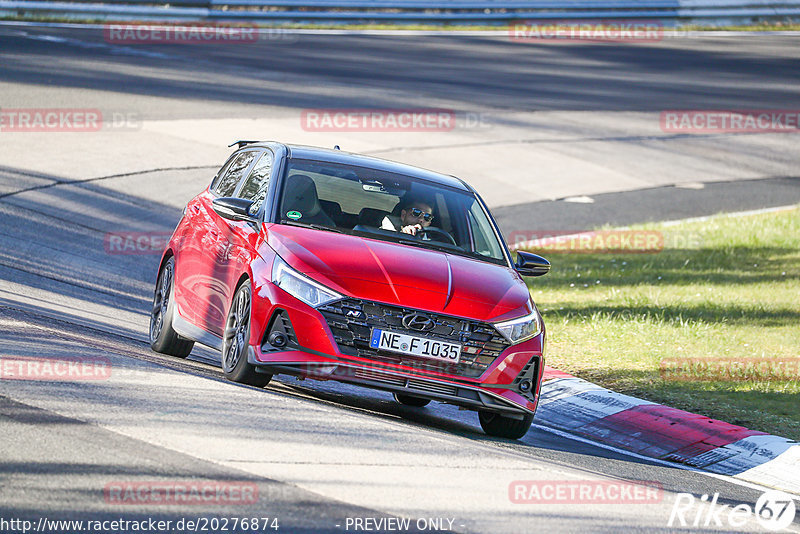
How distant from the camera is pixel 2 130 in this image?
20.7 metres

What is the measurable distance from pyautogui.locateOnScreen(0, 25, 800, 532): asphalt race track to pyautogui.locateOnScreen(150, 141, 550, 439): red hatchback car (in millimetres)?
306

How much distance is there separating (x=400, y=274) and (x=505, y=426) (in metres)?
1.40

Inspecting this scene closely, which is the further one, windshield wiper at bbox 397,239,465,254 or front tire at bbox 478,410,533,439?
windshield wiper at bbox 397,239,465,254

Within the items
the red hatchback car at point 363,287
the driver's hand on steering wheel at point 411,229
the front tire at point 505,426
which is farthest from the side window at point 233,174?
the front tire at point 505,426

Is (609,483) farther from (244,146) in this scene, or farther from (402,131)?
(402,131)

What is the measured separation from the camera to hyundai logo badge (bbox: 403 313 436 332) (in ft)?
25.6

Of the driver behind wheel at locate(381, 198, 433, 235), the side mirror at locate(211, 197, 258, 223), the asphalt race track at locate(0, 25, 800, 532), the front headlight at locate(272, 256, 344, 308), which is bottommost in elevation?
the asphalt race track at locate(0, 25, 800, 532)

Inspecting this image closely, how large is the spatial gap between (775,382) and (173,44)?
80.5ft
